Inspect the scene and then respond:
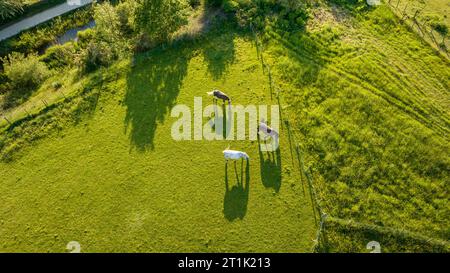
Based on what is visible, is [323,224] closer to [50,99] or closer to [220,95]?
[220,95]

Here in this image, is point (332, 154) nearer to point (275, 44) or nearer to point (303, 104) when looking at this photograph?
point (303, 104)

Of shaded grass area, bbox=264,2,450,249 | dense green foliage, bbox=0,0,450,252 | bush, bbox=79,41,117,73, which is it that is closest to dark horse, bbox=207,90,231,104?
dense green foliage, bbox=0,0,450,252

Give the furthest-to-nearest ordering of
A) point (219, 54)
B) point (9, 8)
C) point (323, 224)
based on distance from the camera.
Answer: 1. point (9, 8)
2. point (219, 54)
3. point (323, 224)

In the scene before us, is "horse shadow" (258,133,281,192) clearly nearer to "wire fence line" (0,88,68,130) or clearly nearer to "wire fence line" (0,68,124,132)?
"wire fence line" (0,68,124,132)

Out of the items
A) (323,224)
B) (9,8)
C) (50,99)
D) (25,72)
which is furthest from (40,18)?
(323,224)

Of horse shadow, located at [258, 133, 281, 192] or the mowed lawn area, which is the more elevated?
horse shadow, located at [258, 133, 281, 192]

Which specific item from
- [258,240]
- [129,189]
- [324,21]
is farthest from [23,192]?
[324,21]
